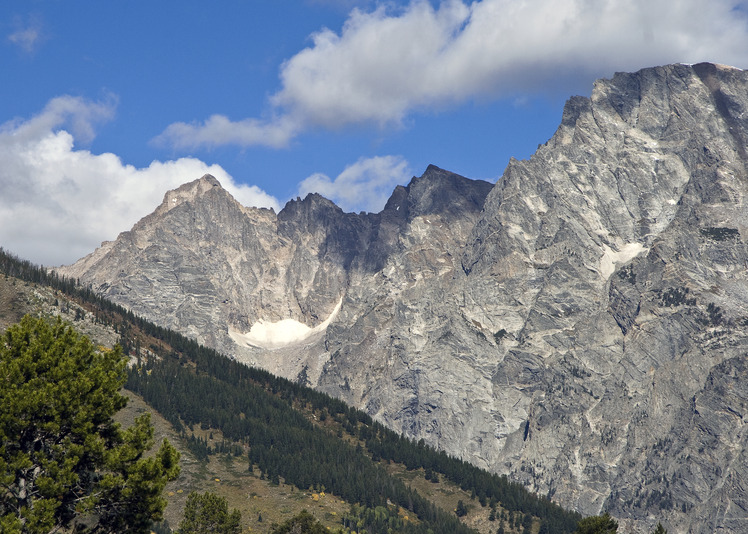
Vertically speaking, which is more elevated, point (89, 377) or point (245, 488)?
point (89, 377)

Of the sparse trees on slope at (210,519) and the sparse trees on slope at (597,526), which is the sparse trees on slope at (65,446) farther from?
the sparse trees on slope at (597,526)

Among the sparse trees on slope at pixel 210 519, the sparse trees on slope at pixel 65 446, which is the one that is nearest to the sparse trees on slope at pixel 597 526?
the sparse trees on slope at pixel 210 519

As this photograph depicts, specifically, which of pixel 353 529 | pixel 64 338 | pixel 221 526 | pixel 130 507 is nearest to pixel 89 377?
pixel 64 338

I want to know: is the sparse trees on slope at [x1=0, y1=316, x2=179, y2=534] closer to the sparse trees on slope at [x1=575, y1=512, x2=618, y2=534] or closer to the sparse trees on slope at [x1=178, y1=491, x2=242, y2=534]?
the sparse trees on slope at [x1=178, y1=491, x2=242, y2=534]

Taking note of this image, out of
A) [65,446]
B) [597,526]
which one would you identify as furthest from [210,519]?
[65,446]

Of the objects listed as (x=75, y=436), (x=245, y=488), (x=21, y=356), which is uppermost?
(x=21, y=356)

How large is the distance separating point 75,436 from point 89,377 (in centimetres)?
308

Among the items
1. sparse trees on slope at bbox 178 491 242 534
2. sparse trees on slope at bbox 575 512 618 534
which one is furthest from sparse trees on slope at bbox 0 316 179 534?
sparse trees on slope at bbox 575 512 618 534

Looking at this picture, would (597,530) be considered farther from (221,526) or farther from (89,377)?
(89,377)

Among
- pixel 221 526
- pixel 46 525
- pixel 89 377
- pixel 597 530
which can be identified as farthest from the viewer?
pixel 221 526

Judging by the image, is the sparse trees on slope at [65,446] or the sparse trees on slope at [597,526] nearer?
the sparse trees on slope at [65,446]

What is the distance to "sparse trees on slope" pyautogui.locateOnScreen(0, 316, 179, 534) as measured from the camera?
45312 mm

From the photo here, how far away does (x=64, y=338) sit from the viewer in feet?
161

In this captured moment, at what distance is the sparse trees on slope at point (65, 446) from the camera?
4531 centimetres
